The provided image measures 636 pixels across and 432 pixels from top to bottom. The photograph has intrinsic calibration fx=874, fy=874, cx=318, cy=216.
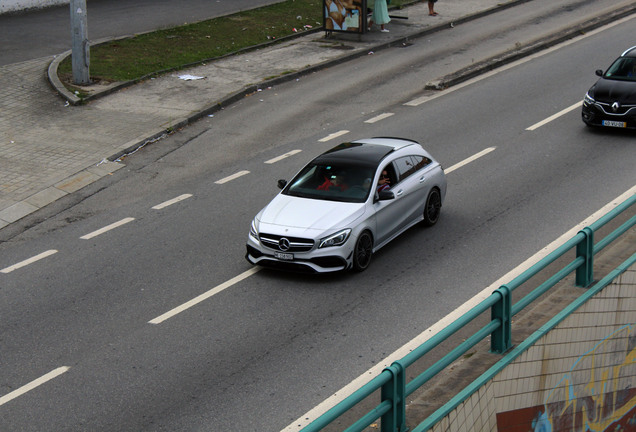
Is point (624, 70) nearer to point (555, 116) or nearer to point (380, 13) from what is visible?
point (555, 116)

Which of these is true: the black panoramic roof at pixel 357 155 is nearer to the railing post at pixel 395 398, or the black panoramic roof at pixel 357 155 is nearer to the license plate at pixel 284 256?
the license plate at pixel 284 256

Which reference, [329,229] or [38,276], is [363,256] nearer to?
[329,229]

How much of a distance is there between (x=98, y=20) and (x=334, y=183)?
18.3 m

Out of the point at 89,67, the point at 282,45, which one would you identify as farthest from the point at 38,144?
the point at 282,45

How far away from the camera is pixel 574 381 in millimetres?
8625

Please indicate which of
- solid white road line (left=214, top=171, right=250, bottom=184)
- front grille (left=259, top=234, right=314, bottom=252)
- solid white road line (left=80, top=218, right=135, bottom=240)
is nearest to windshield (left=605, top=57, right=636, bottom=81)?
solid white road line (left=214, top=171, right=250, bottom=184)

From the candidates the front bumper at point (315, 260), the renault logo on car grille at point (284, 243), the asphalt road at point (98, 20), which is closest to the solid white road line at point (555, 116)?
the front bumper at point (315, 260)

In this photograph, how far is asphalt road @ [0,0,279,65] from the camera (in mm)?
25922

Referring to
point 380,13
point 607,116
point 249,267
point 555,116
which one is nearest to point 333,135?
point 555,116

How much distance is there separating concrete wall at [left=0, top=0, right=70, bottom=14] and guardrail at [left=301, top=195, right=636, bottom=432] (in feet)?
81.5

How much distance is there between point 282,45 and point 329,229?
1616cm

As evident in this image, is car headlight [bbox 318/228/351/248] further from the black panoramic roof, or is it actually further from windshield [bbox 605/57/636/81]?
windshield [bbox 605/57/636/81]

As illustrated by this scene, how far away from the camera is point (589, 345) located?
882 cm

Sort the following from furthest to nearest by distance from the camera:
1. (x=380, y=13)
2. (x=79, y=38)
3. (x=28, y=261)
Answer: (x=380, y=13) → (x=79, y=38) → (x=28, y=261)
